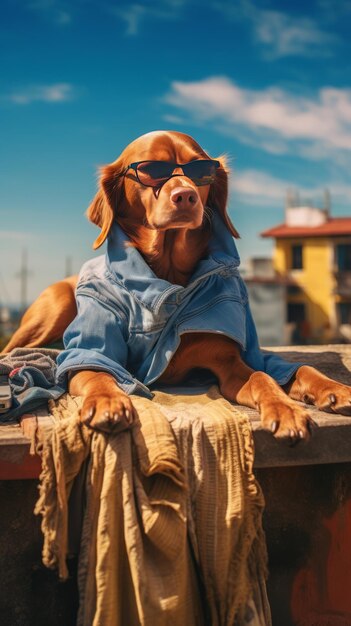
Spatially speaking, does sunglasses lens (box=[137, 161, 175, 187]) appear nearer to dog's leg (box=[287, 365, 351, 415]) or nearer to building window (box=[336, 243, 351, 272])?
dog's leg (box=[287, 365, 351, 415])

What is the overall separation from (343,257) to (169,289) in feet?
101

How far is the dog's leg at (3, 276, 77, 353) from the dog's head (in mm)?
583

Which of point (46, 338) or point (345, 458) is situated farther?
point (46, 338)

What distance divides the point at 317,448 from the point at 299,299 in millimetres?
30948

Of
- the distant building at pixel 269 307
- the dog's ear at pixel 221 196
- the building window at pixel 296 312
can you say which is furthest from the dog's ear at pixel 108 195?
the building window at pixel 296 312

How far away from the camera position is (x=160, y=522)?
1877 millimetres

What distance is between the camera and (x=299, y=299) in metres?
32.5

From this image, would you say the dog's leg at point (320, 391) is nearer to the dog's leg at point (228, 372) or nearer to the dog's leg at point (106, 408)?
the dog's leg at point (228, 372)

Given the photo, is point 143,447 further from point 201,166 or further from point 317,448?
point 201,166

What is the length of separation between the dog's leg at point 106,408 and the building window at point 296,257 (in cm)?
3065

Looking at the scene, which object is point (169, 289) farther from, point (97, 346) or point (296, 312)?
point (296, 312)

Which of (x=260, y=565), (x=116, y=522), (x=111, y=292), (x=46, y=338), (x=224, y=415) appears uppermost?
(x=111, y=292)

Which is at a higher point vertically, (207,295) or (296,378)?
(207,295)

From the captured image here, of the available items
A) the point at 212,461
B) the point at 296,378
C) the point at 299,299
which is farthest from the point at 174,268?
the point at 299,299
